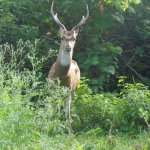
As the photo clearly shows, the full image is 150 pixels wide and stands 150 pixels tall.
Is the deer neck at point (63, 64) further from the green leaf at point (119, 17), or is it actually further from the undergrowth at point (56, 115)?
the green leaf at point (119, 17)

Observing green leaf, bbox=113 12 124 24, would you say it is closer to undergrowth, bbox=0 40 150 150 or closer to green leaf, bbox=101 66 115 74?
green leaf, bbox=101 66 115 74

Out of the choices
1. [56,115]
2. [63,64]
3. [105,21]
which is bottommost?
[56,115]

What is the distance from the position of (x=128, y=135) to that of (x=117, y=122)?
458mm

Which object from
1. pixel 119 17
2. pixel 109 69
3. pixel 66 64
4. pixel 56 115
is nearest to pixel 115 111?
pixel 66 64

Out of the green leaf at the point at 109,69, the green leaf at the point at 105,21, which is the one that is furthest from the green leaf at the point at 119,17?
the green leaf at the point at 109,69

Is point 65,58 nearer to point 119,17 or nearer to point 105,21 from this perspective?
point 105,21

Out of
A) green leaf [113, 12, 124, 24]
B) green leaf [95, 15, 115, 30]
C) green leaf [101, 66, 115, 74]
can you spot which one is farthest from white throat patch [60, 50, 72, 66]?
green leaf [113, 12, 124, 24]

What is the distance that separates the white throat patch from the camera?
8.04 meters

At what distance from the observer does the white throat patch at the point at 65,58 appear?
8.04m

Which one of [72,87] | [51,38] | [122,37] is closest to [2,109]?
[72,87]

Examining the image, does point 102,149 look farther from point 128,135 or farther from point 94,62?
point 94,62

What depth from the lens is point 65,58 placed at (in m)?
8.08

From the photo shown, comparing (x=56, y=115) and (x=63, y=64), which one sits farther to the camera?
(x=63, y=64)

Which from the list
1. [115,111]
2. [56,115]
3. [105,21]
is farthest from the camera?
[105,21]
